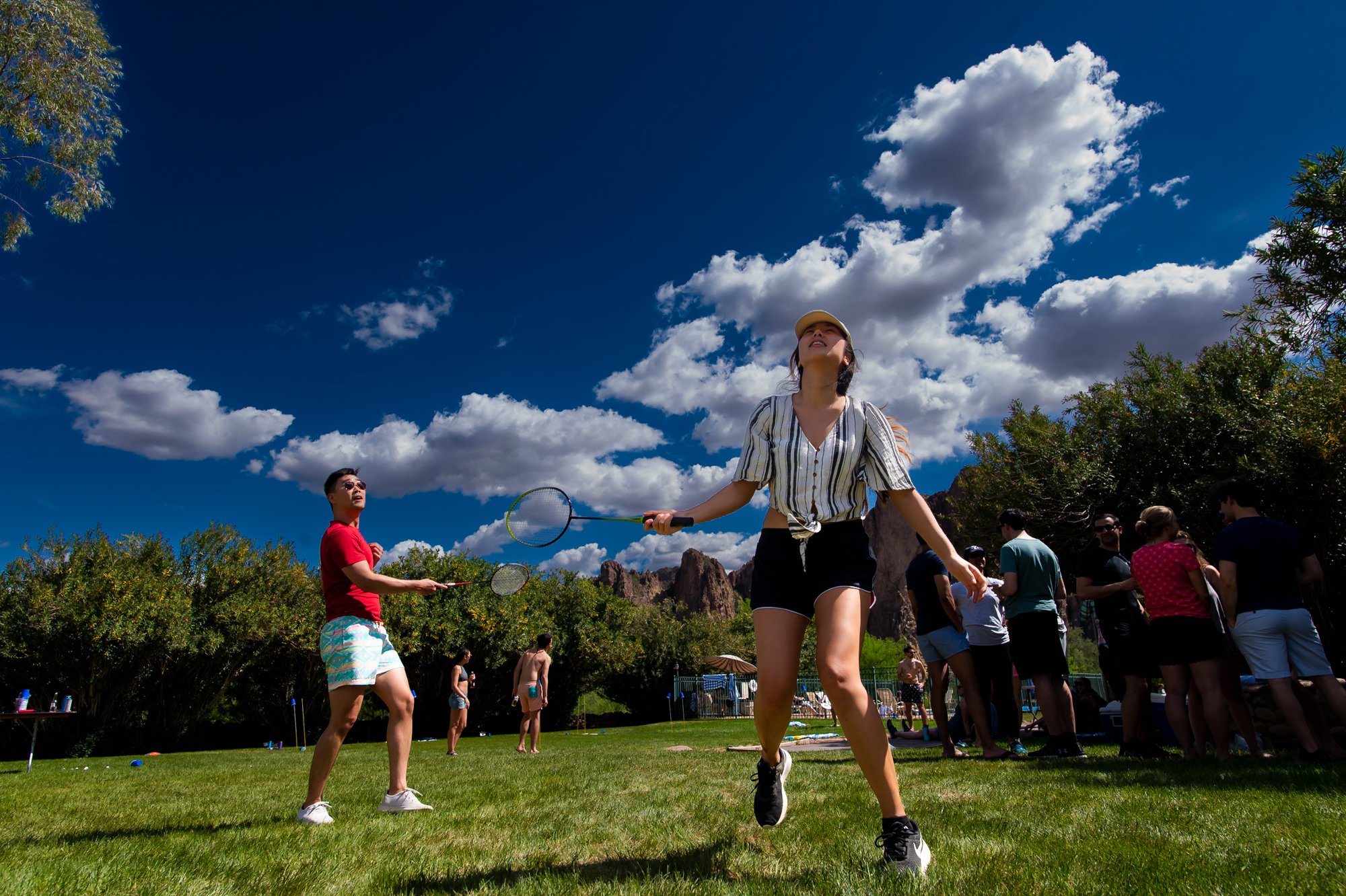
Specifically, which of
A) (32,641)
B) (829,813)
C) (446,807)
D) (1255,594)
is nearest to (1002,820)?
(829,813)

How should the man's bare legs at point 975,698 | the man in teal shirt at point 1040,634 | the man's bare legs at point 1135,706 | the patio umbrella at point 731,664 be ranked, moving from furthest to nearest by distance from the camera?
the patio umbrella at point 731,664 → the man's bare legs at point 975,698 → the man's bare legs at point 1135,706 → the man in teal shirt at point 1040,634

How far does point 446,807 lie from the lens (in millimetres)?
5164

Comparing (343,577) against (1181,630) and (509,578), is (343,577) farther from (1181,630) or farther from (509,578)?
(1181,630)

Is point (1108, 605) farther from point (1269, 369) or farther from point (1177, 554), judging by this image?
point (1269, 369)

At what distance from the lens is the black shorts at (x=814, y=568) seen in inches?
128

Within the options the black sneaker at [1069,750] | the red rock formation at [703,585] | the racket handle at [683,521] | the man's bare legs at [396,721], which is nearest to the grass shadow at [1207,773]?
the black sneaker at [1069,750]

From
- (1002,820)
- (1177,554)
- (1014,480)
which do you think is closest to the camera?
(1002,820)

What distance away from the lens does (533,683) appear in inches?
553

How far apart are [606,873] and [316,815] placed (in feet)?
8.63

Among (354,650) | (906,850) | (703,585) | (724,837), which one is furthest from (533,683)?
(703,585)

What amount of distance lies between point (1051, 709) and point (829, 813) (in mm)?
4252

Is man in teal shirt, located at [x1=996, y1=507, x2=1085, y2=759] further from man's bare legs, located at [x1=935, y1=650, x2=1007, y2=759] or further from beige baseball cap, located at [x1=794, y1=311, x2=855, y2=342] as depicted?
beige baseball cap, located at [x1=794, y1=311, x2=855, y2=342]

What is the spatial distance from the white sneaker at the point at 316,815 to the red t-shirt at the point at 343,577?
119 cm

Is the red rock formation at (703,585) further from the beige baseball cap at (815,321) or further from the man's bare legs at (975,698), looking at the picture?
the beige baseball cap at (815,321)
